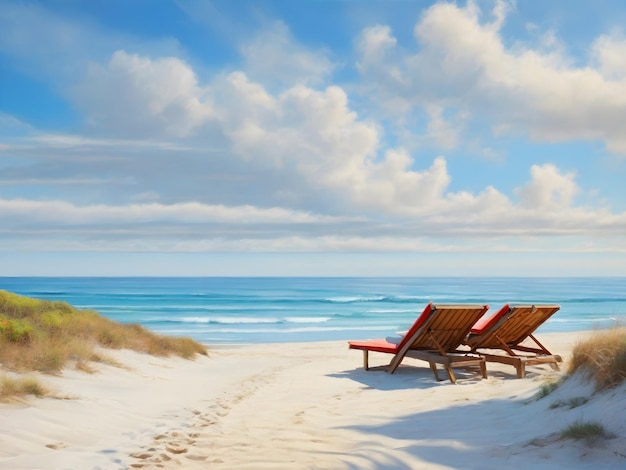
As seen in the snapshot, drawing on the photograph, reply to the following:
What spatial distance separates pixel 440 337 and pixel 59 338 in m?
5.52

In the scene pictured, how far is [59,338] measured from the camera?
29.8 ft

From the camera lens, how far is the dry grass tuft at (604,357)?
5.39 metres

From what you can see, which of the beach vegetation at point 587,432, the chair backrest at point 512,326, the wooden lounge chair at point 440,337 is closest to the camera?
the beach vegetation at point 587,432

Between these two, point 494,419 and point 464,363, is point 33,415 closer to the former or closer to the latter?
point 494,419

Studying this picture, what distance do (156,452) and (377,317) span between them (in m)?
30.8

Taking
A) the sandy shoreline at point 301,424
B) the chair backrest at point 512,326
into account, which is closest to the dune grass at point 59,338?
the sandy shoreline at point 301,424

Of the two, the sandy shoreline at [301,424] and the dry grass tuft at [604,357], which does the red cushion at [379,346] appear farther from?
the dry grass tuft at [604,357]

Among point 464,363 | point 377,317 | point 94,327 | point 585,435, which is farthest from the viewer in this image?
point 377,317

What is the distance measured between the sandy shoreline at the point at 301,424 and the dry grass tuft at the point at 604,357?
19 cm

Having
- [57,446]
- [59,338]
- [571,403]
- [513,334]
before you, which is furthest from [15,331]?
[513,334]

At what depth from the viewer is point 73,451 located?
15.8 ft

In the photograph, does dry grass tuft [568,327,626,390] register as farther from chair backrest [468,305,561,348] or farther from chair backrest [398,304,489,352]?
chair backrest [468,305,561,348]

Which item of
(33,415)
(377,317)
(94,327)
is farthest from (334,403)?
(377,317)

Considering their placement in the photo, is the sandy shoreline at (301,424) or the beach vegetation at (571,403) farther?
the beach vegetation at (571,403)
